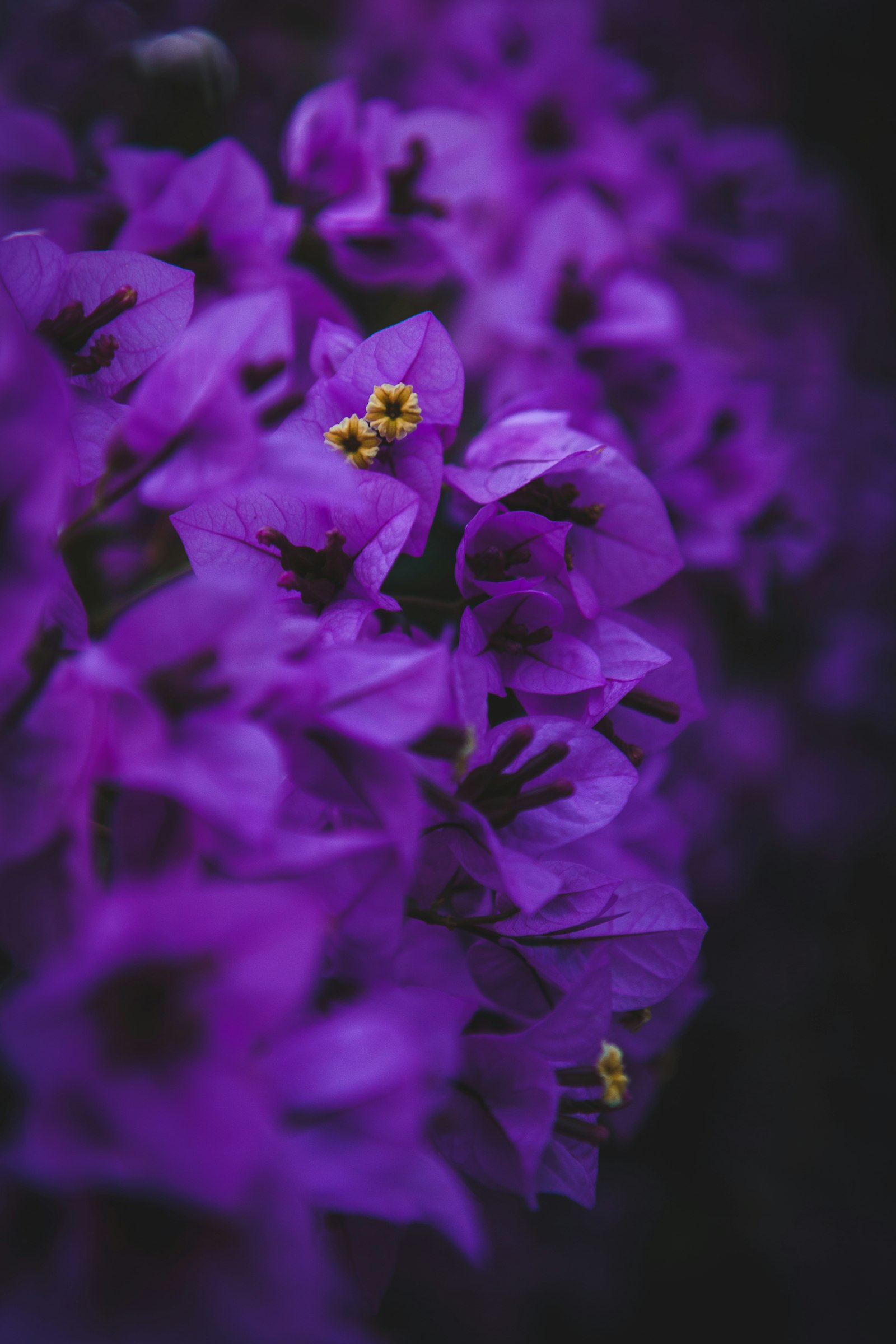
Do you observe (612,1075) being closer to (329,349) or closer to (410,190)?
(329,349)

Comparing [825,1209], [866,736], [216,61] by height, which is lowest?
[825,1209]

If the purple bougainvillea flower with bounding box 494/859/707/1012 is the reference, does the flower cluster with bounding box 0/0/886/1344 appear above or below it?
above

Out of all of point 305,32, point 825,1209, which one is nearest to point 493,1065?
point 825,1209

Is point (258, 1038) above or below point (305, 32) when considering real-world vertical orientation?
below

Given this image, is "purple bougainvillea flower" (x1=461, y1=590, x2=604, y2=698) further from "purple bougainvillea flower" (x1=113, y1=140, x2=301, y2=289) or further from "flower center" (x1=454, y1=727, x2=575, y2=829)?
"purple bougainvillea flower" (x1=113, y1=140, x2=301, y2=289)

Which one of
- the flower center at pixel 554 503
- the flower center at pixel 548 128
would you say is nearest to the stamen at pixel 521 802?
the flower center at pixel 554 503

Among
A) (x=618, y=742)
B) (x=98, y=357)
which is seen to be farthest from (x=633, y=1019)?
(x=98, y=357)

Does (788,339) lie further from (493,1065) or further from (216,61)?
(493,1065)

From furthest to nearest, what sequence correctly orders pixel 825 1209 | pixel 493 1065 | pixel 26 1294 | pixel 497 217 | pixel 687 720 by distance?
pixel 825 1209 → pixel 497 217 → pixel 687 720 → pixel 493 1065 → pixel 26 1294

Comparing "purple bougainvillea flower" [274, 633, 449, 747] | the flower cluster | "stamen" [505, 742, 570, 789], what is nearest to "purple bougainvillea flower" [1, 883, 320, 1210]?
the flower cluster
